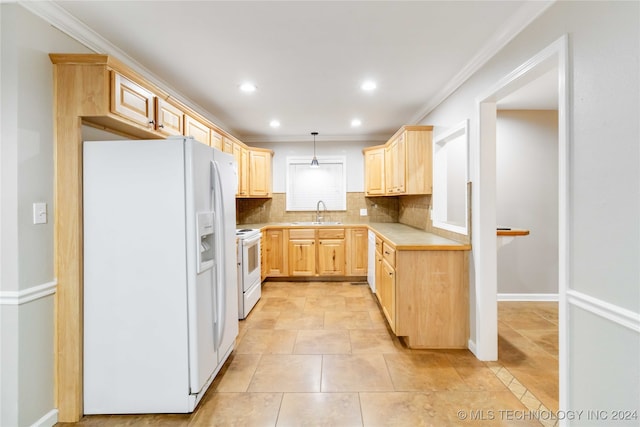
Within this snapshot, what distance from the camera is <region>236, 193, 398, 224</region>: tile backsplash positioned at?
5371mm

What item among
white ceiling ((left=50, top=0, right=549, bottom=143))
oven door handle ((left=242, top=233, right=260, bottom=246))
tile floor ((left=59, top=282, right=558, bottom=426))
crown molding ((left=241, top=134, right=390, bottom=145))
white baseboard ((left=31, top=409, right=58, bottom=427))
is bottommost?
tile floor ((left=59, top=282, right=558, bottom=426))

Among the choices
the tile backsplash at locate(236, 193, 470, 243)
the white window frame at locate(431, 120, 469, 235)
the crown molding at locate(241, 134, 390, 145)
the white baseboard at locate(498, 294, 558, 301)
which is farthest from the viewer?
the tile backsplash at locate(236, 193, 470, 243)

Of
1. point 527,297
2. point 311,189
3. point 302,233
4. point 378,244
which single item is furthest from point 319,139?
point 527,297

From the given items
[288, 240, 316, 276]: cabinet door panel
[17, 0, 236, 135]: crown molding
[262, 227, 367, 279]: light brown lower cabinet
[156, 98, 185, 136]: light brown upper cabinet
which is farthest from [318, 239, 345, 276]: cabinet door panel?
[17, 0, 236, 135]: crown molding

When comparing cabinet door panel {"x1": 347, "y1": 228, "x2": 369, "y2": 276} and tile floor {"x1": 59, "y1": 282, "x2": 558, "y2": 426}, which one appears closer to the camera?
tile floor {"x1": 59, "y1": 282, "x2": 558, "y2": 426}

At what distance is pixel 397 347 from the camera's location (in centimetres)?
265

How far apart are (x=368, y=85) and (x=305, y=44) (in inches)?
38.7

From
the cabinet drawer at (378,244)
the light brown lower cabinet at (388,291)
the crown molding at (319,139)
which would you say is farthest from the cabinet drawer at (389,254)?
the crown molding at (319,139)

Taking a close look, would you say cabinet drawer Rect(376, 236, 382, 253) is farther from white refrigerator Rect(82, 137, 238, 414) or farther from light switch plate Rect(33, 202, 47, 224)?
light switch plate Rect(33, 202, 47, 224)

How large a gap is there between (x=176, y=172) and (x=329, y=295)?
9.71 ft

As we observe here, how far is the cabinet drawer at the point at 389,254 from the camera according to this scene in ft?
8.93

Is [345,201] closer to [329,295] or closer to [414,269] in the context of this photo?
[329,295]

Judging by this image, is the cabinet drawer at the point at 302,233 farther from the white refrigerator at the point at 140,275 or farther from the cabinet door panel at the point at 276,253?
the white refrigerator at the point at 140,275

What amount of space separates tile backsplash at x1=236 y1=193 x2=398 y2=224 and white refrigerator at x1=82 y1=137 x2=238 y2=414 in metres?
3.53
